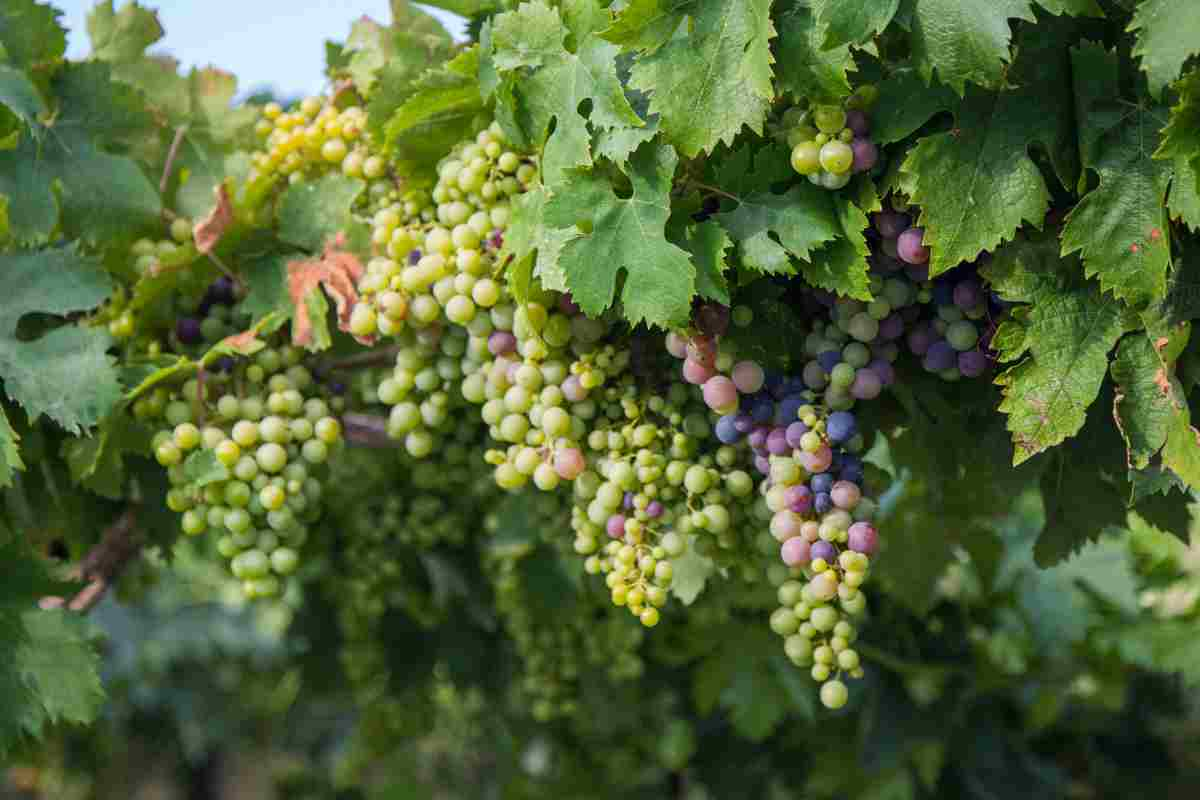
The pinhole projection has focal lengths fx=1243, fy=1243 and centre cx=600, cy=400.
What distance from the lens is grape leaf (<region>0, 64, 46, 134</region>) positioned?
3.95ft

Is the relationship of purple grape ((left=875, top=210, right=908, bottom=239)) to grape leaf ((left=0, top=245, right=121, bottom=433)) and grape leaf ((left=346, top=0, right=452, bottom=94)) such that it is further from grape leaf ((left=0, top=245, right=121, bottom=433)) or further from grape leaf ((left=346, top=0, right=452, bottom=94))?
grape leaf ((left=0, top=245, right=121, bottom=433))

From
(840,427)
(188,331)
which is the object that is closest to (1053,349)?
(840,427)

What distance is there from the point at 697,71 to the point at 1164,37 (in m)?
0.33

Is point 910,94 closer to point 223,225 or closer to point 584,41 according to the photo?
point 584,41

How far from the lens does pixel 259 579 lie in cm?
128

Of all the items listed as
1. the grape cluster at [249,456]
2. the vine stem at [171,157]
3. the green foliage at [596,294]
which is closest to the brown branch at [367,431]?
the green foliage at [596,294]

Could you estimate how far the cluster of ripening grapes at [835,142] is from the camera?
3.20 feet

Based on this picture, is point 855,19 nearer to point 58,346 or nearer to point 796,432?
point 796,432

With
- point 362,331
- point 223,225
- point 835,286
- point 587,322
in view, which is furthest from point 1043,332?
point 223,225

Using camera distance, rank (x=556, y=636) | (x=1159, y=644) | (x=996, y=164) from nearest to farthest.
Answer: (x=996, y=164)
(x=556, y=636)
(x=1159, y=644)

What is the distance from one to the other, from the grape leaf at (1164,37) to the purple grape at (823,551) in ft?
1.38

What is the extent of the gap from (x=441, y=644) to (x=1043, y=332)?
4.92 ft

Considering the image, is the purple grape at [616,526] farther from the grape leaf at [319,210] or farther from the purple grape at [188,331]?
the purple grape at [188,331]

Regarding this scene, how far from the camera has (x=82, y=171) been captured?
1.34 m
